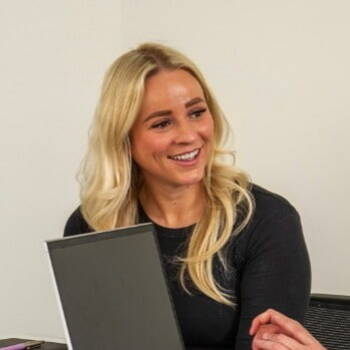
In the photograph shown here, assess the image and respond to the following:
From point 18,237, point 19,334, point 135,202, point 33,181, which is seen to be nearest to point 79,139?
point 33,181

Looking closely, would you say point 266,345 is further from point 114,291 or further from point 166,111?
point 166,111

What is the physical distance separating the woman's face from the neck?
0.05 meters

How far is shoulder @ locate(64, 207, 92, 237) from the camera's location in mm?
1164

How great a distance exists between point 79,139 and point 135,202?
41 centimetres

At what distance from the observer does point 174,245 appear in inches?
42.4

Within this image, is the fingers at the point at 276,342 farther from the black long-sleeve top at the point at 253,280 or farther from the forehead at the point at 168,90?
the forehead at the point at 168,90

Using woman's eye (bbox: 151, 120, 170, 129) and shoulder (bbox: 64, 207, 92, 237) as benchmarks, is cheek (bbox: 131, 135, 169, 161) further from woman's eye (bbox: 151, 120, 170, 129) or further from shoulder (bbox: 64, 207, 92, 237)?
shoulder (bbox: 64, 207, 92, 237)

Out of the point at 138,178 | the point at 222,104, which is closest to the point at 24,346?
the point at 138,178

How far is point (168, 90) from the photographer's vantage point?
41.2 inches

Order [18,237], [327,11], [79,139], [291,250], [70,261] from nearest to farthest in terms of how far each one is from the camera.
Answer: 1. [70,261]
2. [291,250]
3. [327,11]
4. [18,237]
5. [79,139]

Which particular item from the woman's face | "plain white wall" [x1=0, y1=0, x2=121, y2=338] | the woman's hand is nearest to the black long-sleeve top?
the woman's face

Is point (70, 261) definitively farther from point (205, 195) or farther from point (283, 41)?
point (283, 41)

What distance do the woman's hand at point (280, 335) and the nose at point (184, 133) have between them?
43 centimetres

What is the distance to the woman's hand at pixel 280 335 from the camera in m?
0.66
